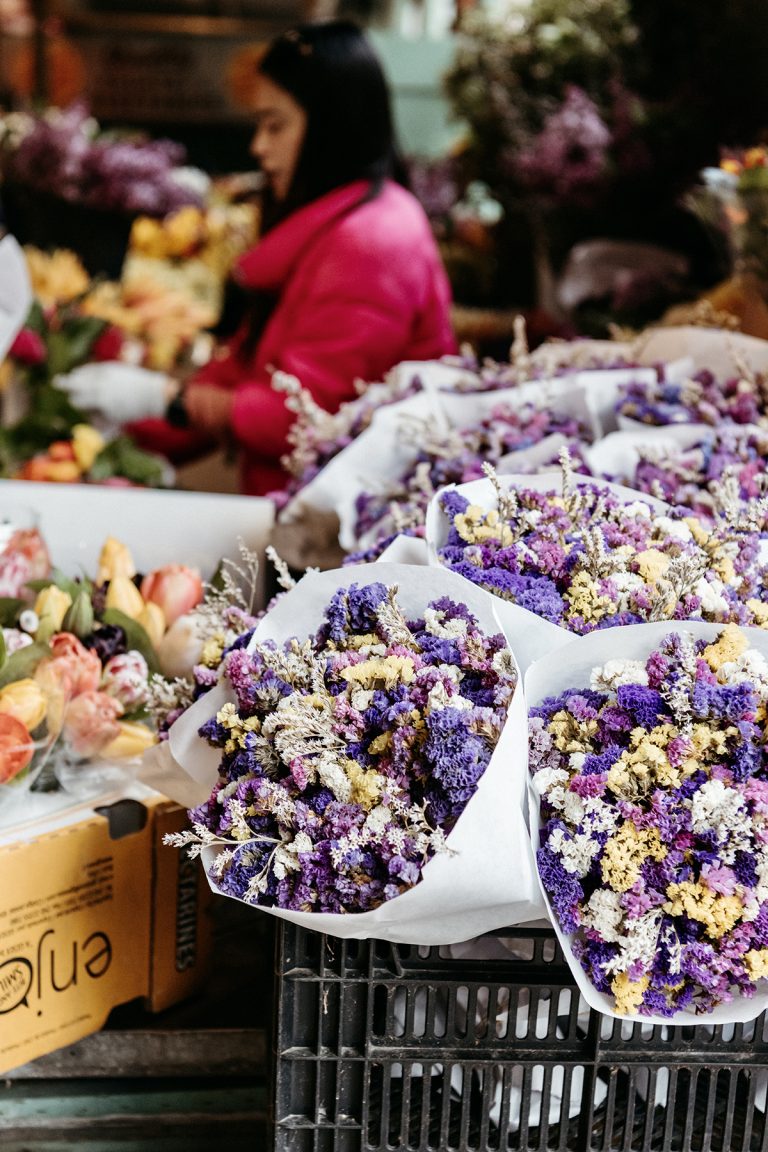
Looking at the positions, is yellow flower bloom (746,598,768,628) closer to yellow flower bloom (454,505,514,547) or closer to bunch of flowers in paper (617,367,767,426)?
yellow flower bloom (454,505,514,547)

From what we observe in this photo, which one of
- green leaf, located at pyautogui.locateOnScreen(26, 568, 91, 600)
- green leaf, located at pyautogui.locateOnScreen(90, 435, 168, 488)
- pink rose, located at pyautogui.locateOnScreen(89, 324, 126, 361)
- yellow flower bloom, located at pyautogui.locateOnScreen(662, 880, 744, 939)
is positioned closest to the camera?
yellow flower bloom, located at pyautogui.locateOnScreen(662, 880, 744, 939)

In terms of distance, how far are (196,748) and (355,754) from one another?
8.3 inches

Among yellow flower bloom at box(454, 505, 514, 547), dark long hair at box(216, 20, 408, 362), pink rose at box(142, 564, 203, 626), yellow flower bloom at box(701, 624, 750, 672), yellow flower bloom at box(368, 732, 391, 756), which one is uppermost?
dark long hair at box(216, 20, 408, 362)

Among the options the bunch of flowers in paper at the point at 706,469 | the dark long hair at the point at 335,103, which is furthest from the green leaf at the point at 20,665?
the dark long hair at the point at 335,103

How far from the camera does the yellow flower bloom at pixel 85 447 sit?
269 cm

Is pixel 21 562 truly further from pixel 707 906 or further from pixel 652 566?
pixel 707 906

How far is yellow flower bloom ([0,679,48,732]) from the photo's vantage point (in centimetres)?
124

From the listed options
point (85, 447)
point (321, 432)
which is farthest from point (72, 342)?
point (321, 432)

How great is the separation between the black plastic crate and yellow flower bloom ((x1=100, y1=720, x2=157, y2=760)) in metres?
0.45

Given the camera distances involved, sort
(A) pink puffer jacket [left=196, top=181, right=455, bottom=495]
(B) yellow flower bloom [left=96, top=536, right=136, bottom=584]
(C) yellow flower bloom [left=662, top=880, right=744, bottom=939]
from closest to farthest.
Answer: (C) yellow flower bloom [left=662, top=880, right=744, bottom=939] < (B) yellow flower bloom [left=96, top=536, right=136, bottom=584] < (A) pink puffer jacket [left=196, top=181, right=455, bottom=495]

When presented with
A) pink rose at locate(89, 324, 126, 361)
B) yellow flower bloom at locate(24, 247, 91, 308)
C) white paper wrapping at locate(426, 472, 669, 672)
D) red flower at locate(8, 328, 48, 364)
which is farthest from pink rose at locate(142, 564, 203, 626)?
yellow flower bloom at locate(24, 247, 91, 308)

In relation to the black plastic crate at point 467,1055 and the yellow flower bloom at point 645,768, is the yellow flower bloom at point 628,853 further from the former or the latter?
the black plastic crate at point 467,1055

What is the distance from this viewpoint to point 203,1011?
139 centimetres

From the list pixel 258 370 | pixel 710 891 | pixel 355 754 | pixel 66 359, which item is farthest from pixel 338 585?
pixel 66 359
